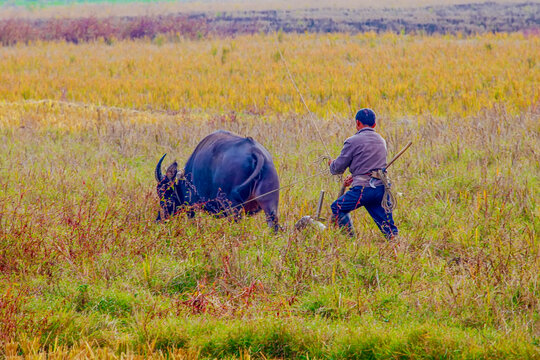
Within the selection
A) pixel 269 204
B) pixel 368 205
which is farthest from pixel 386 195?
pixel 269 204

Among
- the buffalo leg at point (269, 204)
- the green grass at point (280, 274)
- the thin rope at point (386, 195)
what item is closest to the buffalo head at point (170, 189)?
the green grass at point (280, 274)

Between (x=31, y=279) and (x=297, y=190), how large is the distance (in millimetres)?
3523

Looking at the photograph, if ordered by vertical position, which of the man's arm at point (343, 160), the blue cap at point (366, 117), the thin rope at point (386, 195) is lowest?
the thin rope at point (386, 195)

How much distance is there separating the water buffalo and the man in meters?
0.61

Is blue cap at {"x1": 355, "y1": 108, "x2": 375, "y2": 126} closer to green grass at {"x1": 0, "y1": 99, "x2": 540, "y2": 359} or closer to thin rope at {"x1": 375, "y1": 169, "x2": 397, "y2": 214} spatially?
thin rope at {"x1": 375, "y1": 169, "x2": 397, "y2": 214}

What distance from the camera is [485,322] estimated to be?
4117 millimetres

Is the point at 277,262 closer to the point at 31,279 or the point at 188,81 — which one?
the point at 31,279

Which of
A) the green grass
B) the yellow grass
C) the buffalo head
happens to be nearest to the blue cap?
the green grass

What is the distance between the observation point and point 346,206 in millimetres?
5633

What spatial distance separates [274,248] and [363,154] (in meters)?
1.14

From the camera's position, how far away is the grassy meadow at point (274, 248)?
3.92 m

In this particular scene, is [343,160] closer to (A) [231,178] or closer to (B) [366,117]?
(B) [366,117]

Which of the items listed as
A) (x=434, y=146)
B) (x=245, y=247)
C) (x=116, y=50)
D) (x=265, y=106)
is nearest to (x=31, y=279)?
(x=245, y=247)

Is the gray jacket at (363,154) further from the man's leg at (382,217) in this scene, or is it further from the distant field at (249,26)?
the distant field at (249,26)
